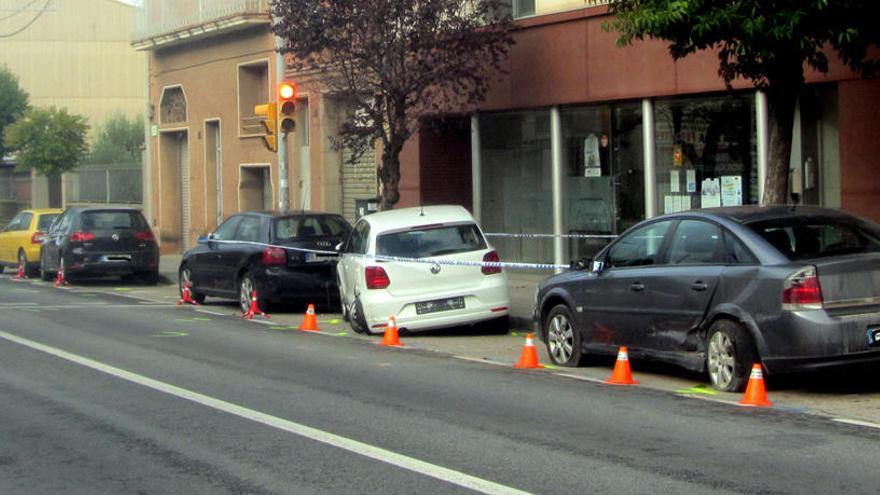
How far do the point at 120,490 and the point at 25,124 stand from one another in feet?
131

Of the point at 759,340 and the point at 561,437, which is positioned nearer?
the point at 561,437

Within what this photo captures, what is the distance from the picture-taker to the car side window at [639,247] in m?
11.5

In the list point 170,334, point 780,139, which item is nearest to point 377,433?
point 780,139

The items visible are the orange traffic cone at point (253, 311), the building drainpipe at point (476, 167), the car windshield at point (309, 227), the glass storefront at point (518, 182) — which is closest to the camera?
the orange traffic cone at point (253, 311)

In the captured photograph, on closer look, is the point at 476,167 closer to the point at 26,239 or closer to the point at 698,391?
the point at 26,239

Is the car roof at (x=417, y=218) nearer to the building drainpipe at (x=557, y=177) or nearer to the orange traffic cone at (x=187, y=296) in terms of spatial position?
the building drainpipe at (x=557, y=177)

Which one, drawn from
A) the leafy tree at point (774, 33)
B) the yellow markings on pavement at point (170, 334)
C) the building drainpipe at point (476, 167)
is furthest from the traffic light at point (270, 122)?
the leafy tree at point (774, 33)

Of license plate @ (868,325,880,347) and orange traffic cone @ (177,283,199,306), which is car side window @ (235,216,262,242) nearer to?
orange traffic cone @ (177,283,199,306)

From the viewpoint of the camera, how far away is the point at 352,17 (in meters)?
19.4

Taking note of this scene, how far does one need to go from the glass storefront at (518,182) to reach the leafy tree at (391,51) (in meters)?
1.66

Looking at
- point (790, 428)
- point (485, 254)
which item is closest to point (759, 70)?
point (485, 254)

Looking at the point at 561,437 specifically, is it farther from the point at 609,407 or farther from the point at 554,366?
the point at 554,366

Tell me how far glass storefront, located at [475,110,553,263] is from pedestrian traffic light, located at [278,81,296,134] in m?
3.58

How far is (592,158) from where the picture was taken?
2105cm
